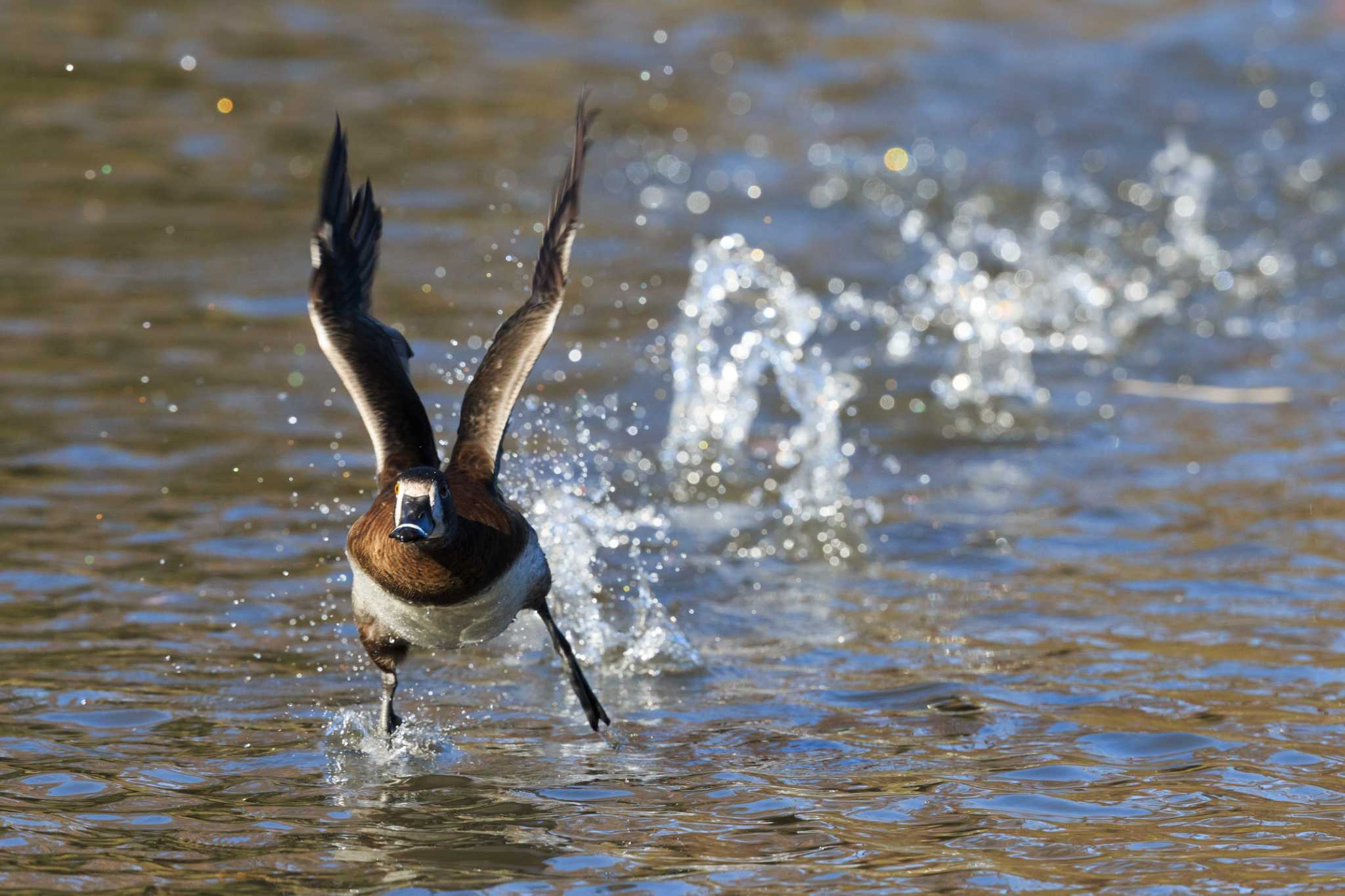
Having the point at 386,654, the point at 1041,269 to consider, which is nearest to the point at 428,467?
the point at 386,654

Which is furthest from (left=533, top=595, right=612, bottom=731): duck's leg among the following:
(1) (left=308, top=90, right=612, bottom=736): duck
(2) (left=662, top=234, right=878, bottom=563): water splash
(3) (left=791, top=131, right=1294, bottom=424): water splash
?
(3) (left=791, top=131, right=1294, bottom=424): water splash

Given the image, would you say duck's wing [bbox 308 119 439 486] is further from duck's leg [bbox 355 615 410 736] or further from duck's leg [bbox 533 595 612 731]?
duck's leg [bbox 533 595 612 731]

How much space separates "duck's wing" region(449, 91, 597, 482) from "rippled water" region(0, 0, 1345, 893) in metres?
0.92

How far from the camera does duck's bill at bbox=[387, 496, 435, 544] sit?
5074 mm

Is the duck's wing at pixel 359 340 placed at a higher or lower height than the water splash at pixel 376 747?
higher

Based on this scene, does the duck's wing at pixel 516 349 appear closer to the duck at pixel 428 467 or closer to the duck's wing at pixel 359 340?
the duck at pixel 428 467

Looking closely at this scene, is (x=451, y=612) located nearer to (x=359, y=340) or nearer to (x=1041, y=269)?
(x=359, y=340)

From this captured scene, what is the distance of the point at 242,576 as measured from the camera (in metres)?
7.32

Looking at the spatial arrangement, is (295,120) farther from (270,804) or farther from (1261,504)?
(270,804)

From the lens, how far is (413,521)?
513 centimetres

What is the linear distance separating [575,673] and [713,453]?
3091 mm

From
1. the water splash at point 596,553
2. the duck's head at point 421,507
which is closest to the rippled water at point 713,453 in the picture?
the water splash at point 596,553

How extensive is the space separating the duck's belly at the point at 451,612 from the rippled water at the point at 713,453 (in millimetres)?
410

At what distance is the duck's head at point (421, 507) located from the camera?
201 inches
